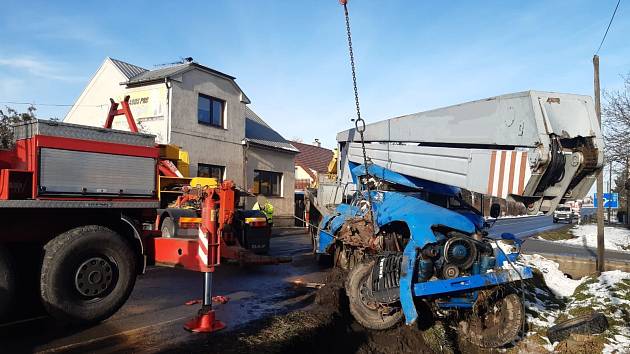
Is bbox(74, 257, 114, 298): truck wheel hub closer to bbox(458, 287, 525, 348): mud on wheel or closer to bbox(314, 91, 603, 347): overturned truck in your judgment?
bbox(314, 91, 603, 347): overturned truck

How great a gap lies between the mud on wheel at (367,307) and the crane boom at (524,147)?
1.80 metres

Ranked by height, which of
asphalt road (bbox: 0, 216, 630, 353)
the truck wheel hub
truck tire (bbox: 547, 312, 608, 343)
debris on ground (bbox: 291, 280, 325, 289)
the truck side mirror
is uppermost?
the truck side mirror

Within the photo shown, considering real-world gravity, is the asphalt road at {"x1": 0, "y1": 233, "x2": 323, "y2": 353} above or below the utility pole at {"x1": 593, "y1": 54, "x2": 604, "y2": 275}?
below

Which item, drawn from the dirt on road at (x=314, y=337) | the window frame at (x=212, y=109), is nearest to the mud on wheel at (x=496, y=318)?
the dirt on road at (x=314, y=337)

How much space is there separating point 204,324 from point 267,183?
727 inches

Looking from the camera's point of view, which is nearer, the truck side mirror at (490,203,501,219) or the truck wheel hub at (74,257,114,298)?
the truck wheel hub at (74,257,114,298)

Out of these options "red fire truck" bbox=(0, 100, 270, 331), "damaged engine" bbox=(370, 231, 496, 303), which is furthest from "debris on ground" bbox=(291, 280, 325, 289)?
"red fire truck" bbox=(0, 100, 270, 331)

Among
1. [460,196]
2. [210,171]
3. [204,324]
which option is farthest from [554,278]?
[210,171]

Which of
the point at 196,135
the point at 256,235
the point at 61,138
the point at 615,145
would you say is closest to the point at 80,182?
the point at 61,138

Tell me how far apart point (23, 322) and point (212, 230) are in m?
2.67

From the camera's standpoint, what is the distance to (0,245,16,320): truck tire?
4.84 metres

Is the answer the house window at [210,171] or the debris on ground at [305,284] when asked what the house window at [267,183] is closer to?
the house window at [210,171]

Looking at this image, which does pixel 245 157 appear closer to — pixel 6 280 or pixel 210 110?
pixel 210 110

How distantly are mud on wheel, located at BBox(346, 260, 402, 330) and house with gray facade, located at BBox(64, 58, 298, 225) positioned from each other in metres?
12.3
